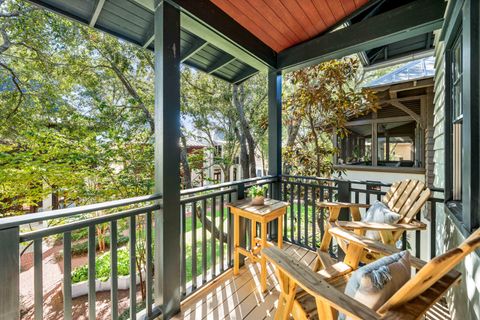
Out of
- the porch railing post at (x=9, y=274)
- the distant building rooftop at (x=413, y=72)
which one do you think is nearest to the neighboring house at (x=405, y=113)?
the distant building rooftop at (x=413, y=72)

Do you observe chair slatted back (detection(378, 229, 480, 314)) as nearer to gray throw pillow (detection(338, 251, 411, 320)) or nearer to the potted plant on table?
gray throw pillow (detection(338, 251, 411, 320))

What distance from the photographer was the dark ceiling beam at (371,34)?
7.12ft

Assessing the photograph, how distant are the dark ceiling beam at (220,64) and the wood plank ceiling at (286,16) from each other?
1.92ft

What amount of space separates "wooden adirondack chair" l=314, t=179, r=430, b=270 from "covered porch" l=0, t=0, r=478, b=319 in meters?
0.25

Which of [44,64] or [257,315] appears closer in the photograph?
[257,315]

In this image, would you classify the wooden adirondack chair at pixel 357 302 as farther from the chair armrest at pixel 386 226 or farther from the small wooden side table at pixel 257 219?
the small wooden side table at pixel 257 219

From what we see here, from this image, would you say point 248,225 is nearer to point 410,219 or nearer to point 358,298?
point 410,219

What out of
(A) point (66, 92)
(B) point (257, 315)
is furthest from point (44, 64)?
(B) point (257, 315)

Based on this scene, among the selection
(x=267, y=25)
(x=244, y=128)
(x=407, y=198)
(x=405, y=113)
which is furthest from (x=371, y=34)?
(x=405, y=113)

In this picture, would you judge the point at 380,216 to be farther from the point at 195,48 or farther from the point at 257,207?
the point at 195,48

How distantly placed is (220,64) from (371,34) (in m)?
2.00

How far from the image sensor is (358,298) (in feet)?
3.24

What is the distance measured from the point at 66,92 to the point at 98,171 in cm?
263

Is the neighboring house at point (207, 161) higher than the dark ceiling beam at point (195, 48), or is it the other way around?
the dark ceiling beam at point (195, 48)
